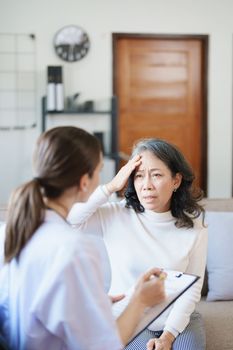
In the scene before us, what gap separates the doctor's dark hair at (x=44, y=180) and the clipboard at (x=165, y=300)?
346mm

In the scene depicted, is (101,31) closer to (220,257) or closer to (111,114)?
(111,114)

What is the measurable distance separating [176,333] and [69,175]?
0.78 m

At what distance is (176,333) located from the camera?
1559 mm

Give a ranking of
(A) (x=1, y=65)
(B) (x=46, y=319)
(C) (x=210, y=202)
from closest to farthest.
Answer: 1. (B) (x=46, y=319)
2. (C) (x=210, y=202)
3. (A) (x=1, y=65)

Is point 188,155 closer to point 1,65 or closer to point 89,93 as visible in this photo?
point 89,93

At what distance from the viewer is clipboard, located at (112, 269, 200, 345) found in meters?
1.16

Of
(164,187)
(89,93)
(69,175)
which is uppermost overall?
(89,93)

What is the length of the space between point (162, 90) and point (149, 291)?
3.71 m

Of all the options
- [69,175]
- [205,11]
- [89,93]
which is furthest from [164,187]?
[205,11]

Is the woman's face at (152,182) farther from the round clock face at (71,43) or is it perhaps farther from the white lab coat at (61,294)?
the round clock face at (71,43)

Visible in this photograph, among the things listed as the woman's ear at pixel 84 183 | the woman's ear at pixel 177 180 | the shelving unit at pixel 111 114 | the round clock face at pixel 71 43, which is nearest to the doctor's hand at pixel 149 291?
the woman's ear at pixel 84 183

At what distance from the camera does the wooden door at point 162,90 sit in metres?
4.58

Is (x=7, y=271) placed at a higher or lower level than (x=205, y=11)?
lower

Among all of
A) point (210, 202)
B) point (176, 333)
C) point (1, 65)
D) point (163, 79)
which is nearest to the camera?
point (176, 333)
